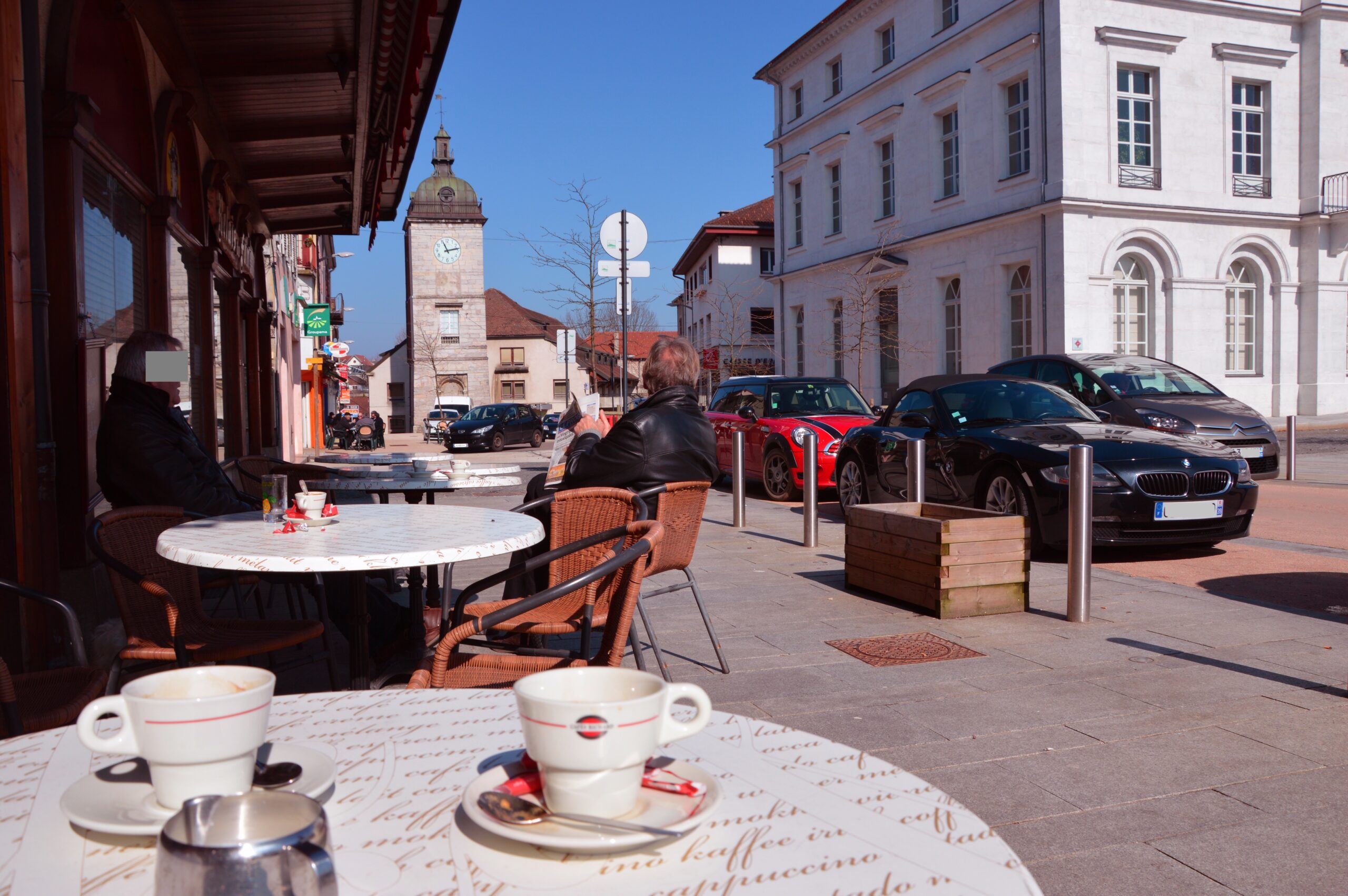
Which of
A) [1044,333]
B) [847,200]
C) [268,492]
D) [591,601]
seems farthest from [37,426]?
[847,200]

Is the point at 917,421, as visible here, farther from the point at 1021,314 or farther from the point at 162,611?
the point at 1021,314

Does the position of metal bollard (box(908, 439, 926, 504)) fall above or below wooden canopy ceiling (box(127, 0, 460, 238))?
below

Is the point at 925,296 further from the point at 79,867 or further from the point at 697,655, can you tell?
the point at 79,867

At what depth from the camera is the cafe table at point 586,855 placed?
977mm

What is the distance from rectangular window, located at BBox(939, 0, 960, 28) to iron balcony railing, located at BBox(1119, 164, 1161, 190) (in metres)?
Result: 6.85

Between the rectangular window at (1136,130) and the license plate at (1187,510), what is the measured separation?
19.9 metres

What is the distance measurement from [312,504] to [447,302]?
6730 cm

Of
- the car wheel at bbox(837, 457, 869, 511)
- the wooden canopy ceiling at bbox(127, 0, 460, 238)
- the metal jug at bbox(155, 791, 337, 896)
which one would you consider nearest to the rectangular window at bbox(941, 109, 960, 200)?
the car wheel at bbox(837, 457, 869, 511)

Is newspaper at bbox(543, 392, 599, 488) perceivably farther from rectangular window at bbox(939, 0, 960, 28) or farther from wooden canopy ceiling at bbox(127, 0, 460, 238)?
rectangular window at bbox(939, 0, 960, 28)

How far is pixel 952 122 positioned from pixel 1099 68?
545cm

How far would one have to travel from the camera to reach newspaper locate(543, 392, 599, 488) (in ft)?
21.3

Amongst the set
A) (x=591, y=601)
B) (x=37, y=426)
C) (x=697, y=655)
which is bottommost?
(x=697, y=655)

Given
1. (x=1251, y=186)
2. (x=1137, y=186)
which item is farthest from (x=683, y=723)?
(x=1251, y=186)

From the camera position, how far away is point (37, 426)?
462 centimetres
